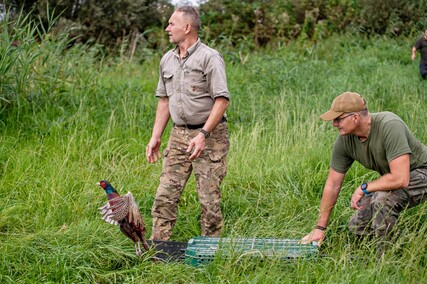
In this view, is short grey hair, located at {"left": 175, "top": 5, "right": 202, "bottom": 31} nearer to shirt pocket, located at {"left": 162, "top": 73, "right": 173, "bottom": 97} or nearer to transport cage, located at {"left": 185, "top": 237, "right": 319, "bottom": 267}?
shirt pocket, located at {"left": 162, "top": 73, "right": 173, "bottom": 97}

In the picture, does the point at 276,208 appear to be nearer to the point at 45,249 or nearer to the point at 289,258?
the point at 289,258

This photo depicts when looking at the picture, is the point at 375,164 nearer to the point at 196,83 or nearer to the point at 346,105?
the point at 346,105

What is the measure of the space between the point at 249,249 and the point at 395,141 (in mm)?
1215

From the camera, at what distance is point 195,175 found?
17.3 ft

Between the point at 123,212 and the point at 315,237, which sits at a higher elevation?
the point at 123,212

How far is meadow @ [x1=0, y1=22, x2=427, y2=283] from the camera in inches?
174

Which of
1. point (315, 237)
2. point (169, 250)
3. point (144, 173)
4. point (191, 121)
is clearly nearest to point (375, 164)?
point (315, 237)

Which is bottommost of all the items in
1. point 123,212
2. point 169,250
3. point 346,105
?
point 169,250

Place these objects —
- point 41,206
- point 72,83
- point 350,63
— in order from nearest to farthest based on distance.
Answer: point 41,206, point 72,83, point 350,63

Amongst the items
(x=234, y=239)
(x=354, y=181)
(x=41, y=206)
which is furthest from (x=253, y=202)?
(x=41, y=206)

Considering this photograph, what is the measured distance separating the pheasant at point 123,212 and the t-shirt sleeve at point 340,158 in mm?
1506

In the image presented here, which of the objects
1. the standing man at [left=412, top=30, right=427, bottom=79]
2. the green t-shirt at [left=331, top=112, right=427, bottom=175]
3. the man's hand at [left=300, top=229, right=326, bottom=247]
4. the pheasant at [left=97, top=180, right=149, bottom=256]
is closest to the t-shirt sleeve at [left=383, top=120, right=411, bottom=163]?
the green t-shirt at [left=331, top=112, right=427, bottom=175]

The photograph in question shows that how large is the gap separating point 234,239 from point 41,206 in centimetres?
197

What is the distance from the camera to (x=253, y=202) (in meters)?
5.98
